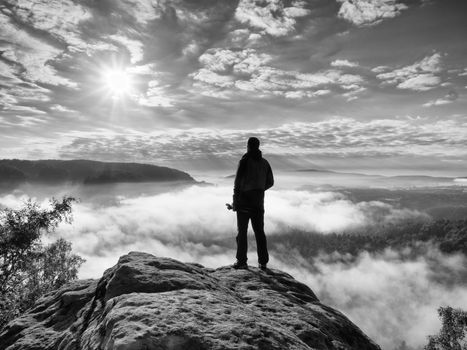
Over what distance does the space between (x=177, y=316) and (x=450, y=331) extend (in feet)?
222

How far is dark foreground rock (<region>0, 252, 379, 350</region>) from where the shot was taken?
4.52m

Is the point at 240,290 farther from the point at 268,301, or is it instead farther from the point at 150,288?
the point at 150,288

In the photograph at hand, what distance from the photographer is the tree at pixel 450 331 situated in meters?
55.4

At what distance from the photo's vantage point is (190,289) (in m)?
6.73

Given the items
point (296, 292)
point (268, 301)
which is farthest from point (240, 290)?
point (296, 292)

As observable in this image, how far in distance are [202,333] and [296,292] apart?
19.7ft

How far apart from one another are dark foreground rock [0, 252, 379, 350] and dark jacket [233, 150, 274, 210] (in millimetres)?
2414

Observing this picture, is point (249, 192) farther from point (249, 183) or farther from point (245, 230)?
point (245, 230)

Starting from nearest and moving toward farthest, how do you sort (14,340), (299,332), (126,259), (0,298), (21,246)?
(299,332)
(14,340)
(126,259)
(0,298)
(21,246)

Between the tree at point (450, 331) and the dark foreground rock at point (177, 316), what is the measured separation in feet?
199

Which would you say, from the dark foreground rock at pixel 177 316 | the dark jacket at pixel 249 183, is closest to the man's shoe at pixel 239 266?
the dark foreground rock at pixel 177 316

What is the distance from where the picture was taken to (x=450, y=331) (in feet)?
184

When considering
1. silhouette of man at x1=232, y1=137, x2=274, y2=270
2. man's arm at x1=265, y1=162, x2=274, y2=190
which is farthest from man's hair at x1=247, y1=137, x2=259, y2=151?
man's arm at x1=265, y1=162, x2=274, y2=190

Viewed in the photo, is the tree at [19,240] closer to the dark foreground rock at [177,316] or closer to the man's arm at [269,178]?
the dark foreground rock at [177,316]
